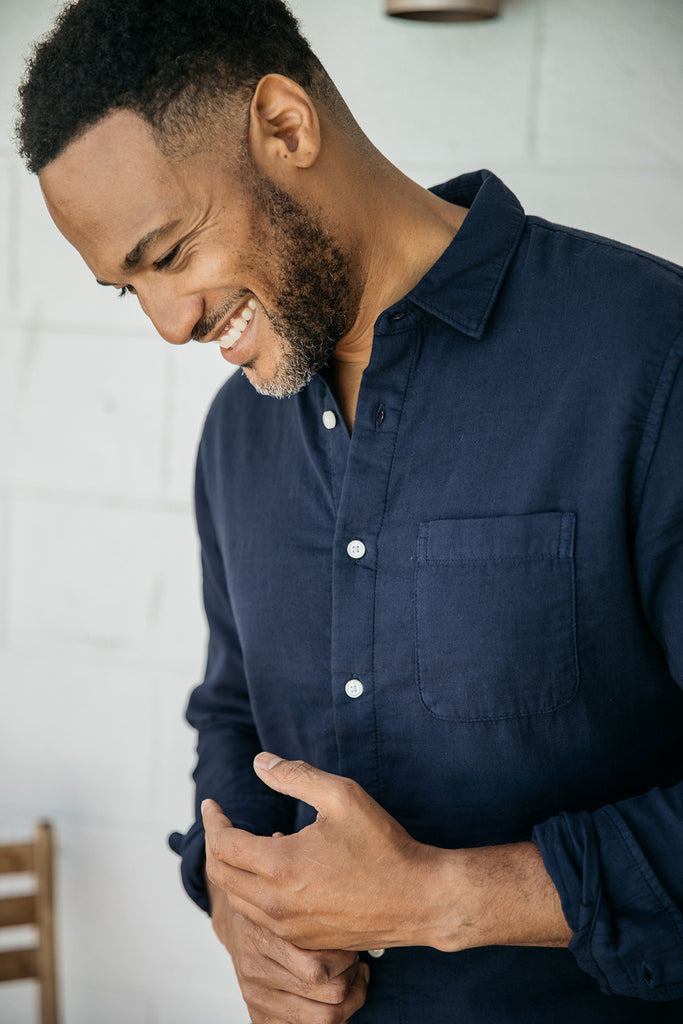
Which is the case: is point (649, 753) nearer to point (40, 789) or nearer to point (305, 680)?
point (305, 680)

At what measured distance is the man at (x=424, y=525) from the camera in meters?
0.84

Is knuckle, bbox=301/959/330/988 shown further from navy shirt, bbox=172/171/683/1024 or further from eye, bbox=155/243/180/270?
eye, bbox=155/243/180/270

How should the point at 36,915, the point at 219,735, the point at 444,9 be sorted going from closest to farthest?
the point at 219,735 < the point at 444,9 < the point at 36,915

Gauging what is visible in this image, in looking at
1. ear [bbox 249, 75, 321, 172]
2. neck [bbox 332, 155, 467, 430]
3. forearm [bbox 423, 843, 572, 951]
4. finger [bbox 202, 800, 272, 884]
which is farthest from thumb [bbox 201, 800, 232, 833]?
ear [bbox 249, 75, 321, 172]

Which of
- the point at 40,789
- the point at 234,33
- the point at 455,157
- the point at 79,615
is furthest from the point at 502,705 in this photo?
the point at 40,789

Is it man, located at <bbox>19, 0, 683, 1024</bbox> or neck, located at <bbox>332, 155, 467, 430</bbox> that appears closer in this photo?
man, located at <bbox>19, 0, 683, 1024</bbox>

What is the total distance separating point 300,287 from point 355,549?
0.27 metres

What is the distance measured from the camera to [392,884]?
83 centimetres

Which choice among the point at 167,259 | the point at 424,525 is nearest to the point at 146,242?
the point at 167,259

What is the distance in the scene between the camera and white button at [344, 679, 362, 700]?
0.95 metres

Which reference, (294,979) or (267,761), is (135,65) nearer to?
(267,761)

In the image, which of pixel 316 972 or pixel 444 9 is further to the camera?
pixel 444 9

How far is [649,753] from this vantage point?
37.1 inches

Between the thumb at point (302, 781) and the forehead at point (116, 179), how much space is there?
508 millimetres
